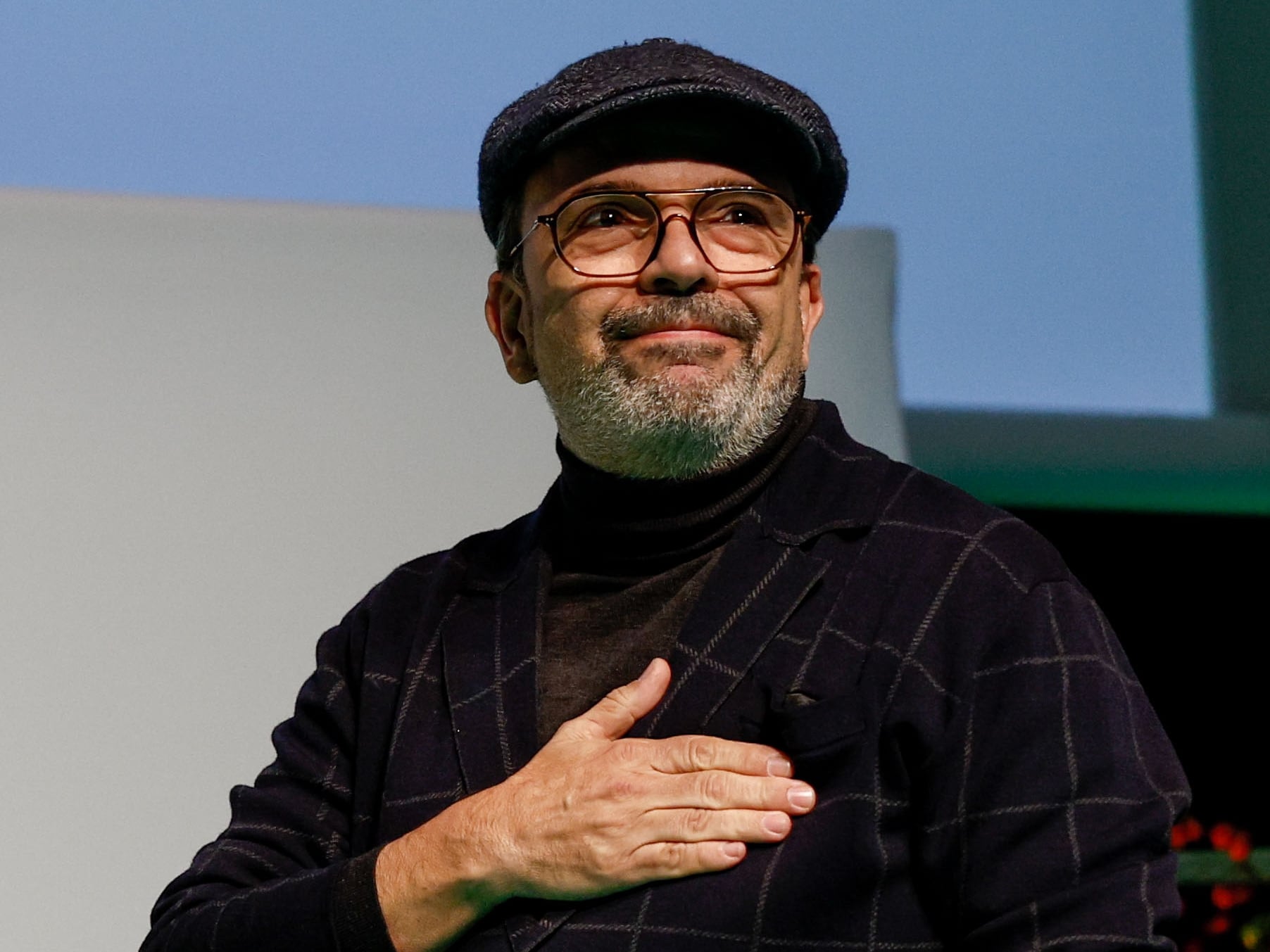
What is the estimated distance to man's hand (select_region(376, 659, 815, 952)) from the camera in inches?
49.3

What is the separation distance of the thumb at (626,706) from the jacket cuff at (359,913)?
207 mm

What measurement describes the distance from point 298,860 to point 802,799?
0.51m

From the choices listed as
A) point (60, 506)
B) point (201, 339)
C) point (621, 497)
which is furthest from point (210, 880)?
point (201, 339)

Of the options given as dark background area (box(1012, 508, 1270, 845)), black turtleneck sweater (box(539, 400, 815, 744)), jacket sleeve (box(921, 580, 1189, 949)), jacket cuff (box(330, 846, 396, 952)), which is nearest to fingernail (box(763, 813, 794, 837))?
jacket sleeve (box(921, 580, 1189, 949))

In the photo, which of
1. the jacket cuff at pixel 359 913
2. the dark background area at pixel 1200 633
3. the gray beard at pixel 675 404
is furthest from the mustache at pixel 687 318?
the dark background area at pixel 1200 633

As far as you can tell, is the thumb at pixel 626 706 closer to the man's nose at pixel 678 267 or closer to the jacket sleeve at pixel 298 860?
→ the jacket sleeve at pixel 298 860

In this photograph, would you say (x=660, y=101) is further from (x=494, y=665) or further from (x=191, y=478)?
(x=191, y=478)

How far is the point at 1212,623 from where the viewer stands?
3633 millimetres

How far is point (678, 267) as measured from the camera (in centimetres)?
139

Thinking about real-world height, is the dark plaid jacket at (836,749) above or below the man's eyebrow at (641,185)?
below

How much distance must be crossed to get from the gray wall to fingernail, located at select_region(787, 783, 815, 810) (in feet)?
4.11

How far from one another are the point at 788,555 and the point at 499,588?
30 centimetres

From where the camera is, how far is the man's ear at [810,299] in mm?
1588

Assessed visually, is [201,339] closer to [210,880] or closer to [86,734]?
[86,734]
